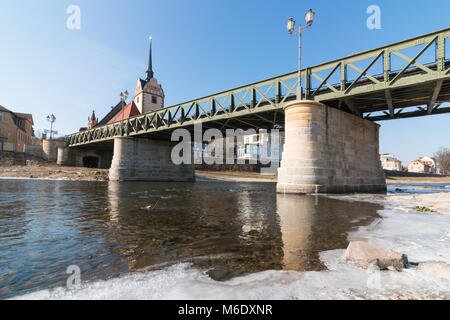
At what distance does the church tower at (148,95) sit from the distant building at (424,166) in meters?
135

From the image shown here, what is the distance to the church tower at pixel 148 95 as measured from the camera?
6981cm

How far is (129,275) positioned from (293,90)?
17.0 m

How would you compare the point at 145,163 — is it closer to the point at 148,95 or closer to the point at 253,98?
the point at 253,98

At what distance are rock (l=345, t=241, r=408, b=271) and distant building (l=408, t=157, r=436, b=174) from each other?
152 metres

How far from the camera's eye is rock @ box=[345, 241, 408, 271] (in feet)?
9.48

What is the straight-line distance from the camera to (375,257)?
2959mm

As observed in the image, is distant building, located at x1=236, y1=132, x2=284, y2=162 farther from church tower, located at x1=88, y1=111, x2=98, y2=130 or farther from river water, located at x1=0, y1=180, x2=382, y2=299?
river water, located at x1=0, y1=180, x2=382, y2=299

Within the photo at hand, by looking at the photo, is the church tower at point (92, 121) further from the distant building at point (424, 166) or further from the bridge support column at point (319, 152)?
the distant building at point (424, 166)

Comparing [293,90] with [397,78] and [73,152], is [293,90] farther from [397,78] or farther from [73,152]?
[73,152]

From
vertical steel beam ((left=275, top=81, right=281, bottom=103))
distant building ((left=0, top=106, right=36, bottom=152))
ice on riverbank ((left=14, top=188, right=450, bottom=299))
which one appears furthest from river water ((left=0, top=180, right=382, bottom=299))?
distant building ((left=0, top=106, right=36, bottom=152))

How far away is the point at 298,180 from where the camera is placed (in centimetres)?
1469

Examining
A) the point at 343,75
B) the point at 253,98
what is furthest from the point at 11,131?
the point at 343,75
